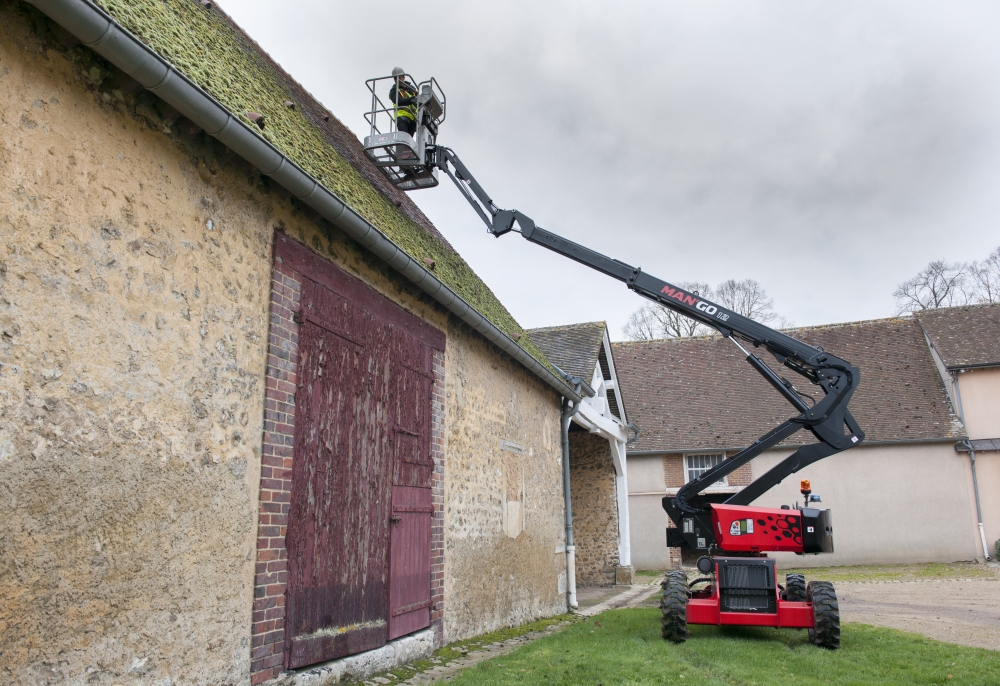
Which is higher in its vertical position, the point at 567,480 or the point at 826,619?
the point at 567,480

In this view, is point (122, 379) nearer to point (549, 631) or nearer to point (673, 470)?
point (549, 631)

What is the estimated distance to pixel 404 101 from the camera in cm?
992

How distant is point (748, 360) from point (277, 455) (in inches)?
289

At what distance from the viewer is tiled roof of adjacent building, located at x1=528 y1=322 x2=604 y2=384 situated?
14336mm

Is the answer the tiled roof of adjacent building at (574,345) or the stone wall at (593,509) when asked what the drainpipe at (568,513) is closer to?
the tiled roof of adjacent building at (574,345)

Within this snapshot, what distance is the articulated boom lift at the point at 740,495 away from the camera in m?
8.06

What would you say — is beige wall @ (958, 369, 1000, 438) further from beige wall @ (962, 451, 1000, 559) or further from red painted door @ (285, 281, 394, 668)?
red painted door @ (285, 281, 394, 668)

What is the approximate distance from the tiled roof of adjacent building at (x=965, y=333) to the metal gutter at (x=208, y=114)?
62.9 ft

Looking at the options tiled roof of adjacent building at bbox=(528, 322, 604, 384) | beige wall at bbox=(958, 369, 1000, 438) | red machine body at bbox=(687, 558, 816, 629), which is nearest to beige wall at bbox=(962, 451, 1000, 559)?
beige wall at bbox=(958, 369, 1000, 438)

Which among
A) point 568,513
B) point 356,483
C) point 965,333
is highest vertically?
point 965,333

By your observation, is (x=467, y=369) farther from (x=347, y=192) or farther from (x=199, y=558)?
(x=199, y=558)

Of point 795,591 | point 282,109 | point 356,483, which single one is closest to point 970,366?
point 795,591

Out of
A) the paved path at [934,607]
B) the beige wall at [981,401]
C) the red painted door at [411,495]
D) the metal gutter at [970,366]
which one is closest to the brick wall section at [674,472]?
the paved path at [934,607]

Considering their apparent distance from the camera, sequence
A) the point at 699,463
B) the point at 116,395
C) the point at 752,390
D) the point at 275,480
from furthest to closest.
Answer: the point at 752,390 < the point at 699,463 < the point at 275,480 < the point at 116,395
